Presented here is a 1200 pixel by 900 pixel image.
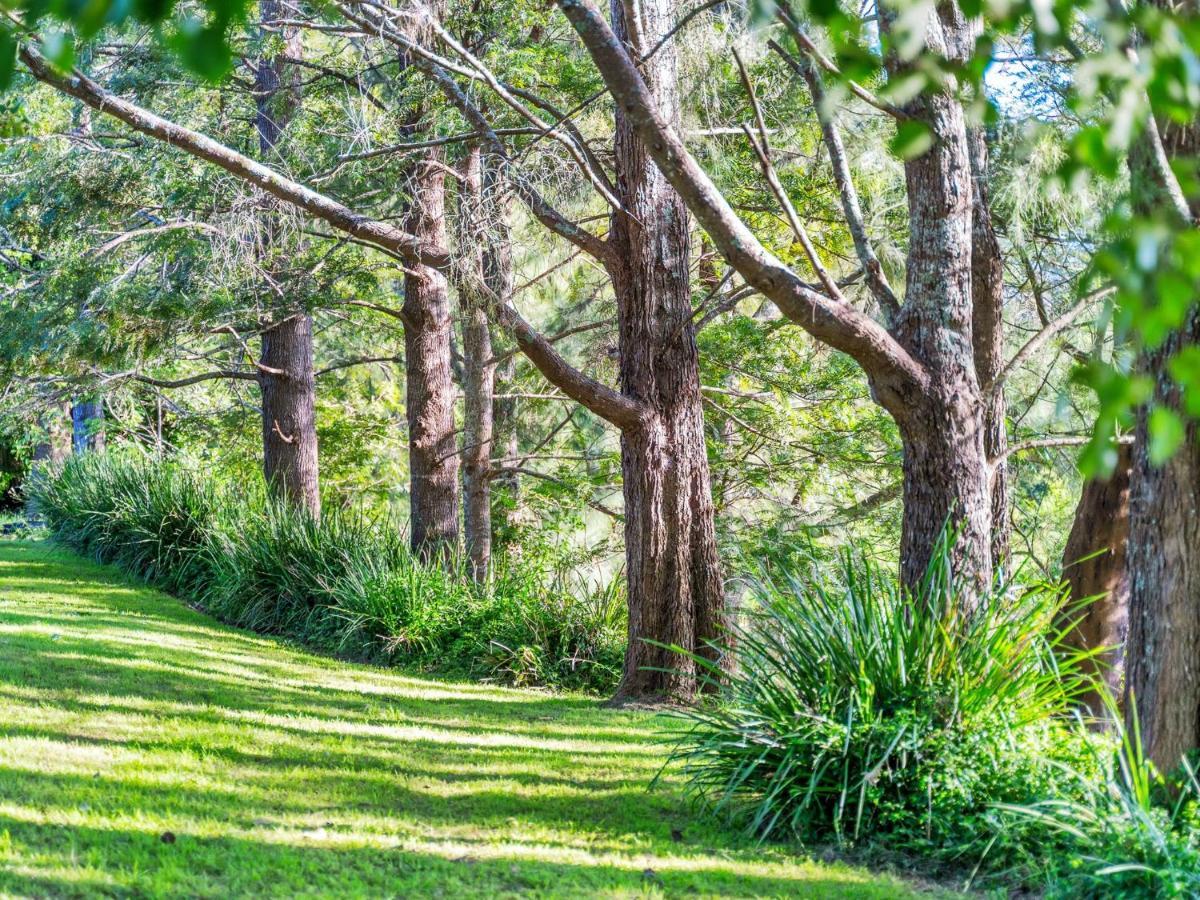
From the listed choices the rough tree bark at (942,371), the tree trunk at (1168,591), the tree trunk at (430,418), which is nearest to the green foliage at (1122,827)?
the tree trunk at (1168,591)

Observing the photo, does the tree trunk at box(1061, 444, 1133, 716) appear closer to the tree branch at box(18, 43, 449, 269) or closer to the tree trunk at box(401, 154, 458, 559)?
the tree branch at box(18, 43, 449, 269)

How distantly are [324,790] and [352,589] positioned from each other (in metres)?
5.24

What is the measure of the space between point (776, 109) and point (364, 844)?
8836 millimetres

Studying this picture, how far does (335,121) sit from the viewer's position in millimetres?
10781

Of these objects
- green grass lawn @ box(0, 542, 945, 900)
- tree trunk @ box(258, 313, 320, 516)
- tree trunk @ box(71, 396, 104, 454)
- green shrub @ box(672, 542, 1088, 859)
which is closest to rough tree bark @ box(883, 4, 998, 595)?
green shrub @ box(672, 542, 1088, 859)

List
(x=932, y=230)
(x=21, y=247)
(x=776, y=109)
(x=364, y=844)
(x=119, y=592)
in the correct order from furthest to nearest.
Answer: (x=21, y=247), (x=119, y=592), (x=776, y=109), (x=932, y=230), (x=364, y=844)

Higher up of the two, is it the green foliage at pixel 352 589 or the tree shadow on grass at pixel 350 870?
the green foliage at pixel 352 589

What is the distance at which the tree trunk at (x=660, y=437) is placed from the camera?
342 inches

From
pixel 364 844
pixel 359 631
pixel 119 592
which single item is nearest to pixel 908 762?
pixel 364 844

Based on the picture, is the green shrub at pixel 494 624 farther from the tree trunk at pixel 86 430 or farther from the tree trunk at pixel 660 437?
the tree trunk at pixel 86 430

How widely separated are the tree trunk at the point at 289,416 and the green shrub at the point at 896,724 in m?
9.59

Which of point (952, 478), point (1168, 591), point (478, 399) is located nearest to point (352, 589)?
point (478, 399)

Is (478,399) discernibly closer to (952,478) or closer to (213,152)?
(213,152)

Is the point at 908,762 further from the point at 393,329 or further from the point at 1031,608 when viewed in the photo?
the point at 393,329
